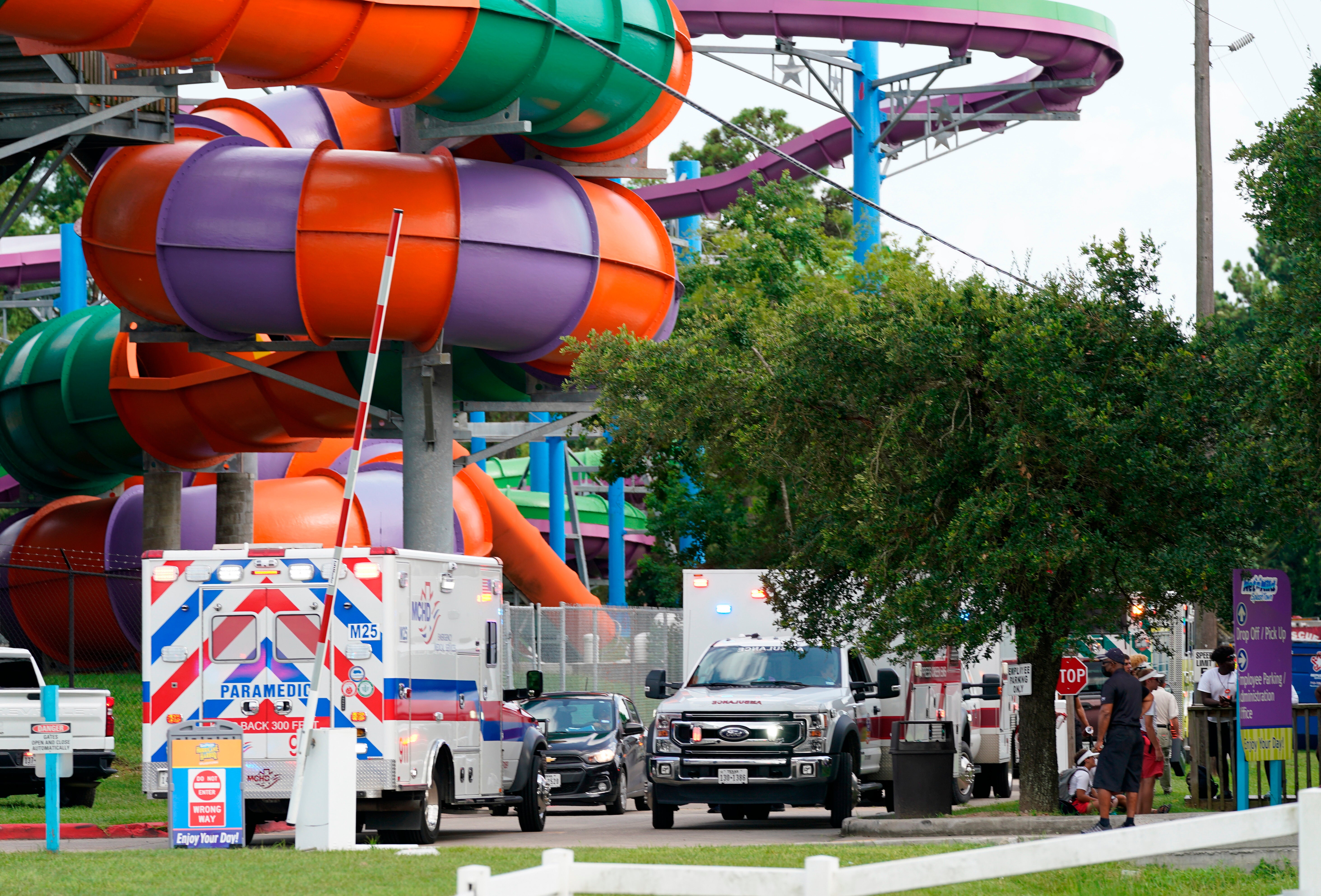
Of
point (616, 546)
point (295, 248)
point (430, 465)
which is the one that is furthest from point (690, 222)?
point (295, 248)

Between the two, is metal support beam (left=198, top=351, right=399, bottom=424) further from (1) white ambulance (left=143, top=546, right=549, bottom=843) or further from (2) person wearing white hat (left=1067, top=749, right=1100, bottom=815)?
(2) person wearing white hat (left=1067, top=749, right=1100, bottom=815)

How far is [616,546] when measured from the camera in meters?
49.5

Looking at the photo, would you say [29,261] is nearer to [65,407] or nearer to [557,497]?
[557,497]

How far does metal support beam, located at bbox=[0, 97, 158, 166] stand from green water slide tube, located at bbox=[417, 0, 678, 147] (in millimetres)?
3361

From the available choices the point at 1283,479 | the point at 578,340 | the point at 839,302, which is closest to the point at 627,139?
the point at 578,340

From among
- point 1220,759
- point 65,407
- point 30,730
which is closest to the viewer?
point 1220,759

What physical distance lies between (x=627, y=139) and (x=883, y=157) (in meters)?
21.1

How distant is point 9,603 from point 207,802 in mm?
19268

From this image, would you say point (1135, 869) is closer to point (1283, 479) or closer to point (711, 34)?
point (1283, 479)

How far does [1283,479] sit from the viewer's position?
50.0ft

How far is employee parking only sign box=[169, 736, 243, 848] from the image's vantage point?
1557 centimetres

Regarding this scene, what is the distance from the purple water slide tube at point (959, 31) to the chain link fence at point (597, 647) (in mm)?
12008

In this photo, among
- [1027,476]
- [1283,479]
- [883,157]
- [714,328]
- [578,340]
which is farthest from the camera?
[883,157]

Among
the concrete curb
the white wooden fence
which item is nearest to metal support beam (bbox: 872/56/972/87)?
the concrete curb
